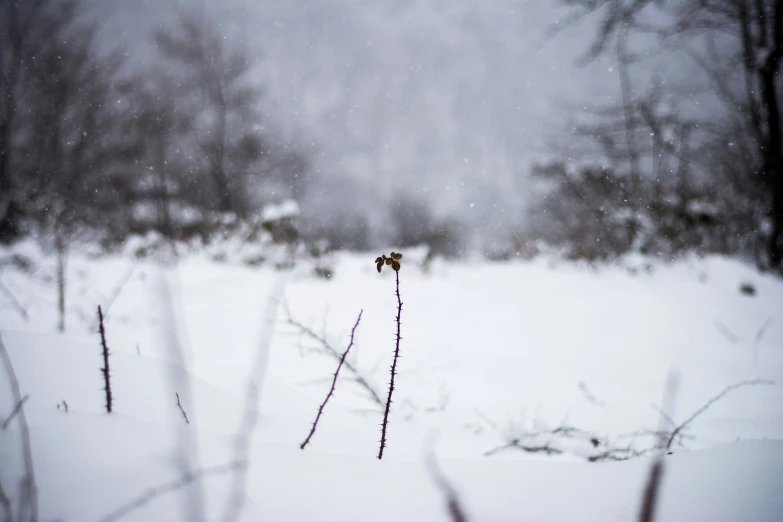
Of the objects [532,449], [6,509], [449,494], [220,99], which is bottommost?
[532,449]

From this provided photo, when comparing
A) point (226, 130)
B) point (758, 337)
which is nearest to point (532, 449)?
point (758, 337)

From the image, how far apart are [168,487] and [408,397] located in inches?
52.3

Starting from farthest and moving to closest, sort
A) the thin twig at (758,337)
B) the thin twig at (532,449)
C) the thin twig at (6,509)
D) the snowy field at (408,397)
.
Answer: the thin twig at (758,337)
the thin twig at (532,449)
the snowy field at (408,397)
the thin twig at (6,509)

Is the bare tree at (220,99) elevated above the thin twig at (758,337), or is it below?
above

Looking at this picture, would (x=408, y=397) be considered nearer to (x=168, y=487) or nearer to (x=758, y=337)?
(x=168, y=487)

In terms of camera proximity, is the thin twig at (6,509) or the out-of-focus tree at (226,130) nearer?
the thin twig at (6,509)

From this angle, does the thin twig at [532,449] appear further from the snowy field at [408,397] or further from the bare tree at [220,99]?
the bare tree at [220,99]

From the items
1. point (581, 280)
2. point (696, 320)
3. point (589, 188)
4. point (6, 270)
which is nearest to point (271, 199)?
point (6, 270)

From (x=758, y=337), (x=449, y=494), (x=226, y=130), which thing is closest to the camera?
(x=449, y=494)

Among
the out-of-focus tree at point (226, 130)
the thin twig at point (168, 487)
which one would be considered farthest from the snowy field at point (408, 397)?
→ the out-of-focus tree at point (226, 130)

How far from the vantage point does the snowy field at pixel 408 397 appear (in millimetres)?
634

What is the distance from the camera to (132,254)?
655cm

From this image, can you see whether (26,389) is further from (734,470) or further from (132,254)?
(132,254)

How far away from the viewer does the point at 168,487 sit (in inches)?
22.2
